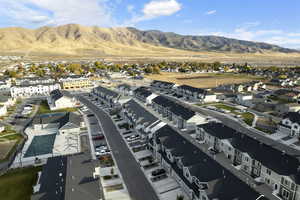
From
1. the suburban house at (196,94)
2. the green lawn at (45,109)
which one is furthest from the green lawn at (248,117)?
the green lawn at (45,109)

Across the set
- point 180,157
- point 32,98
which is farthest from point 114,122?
point 32,98

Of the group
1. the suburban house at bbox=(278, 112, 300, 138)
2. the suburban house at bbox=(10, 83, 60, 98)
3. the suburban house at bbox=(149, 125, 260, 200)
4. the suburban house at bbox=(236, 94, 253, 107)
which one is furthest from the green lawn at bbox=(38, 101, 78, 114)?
the suburban house at bbox=(278, 112, 300, 138)

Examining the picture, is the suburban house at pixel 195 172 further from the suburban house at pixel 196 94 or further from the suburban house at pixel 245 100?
the suburban house at pixel 245 100

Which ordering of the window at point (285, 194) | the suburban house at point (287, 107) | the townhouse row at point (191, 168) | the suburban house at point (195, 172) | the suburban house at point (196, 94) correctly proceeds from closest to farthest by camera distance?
the suburban house at point (195, 172) < the townhouse row at point (191, 168) < the window at point (285, 194) < the suburban house at point (287, 107) < the suburban house at point (196, 94)

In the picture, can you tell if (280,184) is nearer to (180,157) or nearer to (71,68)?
(180,157)

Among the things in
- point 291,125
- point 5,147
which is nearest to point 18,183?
point 5,147

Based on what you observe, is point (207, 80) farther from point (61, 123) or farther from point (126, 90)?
point (61, 123)
